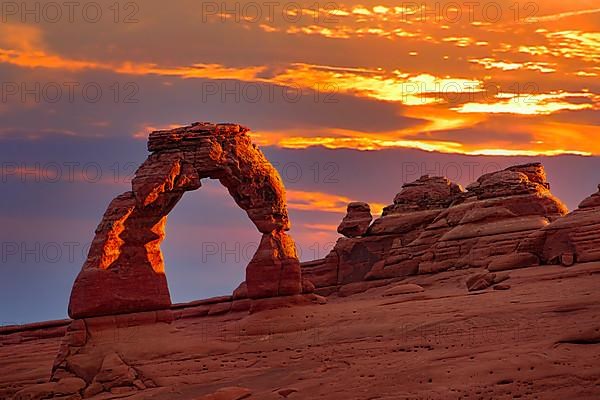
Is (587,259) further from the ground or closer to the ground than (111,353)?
further from the ground

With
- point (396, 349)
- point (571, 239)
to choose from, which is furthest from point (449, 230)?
point (396, 349)

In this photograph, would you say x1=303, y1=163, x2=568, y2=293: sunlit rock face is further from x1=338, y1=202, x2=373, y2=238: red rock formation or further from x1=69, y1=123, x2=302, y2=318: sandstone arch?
x1=69, y1=123, x2=302, y2=318: sandstone arch

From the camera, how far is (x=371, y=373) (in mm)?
33750

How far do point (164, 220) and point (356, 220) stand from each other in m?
29.7

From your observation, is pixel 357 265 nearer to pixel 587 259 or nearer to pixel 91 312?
pixel 587 259

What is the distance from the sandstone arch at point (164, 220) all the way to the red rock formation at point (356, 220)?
82.0ft

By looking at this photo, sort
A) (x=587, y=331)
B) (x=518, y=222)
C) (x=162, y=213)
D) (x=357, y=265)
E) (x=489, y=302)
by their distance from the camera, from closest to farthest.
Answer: (x=587, y=331)
(x=489, y=302)
(x=162, y=213)
(x=518, y=222)
(x=357, y=265)

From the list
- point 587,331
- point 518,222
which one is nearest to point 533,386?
point 587,331

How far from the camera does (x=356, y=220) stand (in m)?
73.4

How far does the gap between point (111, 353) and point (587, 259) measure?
22.5 meters

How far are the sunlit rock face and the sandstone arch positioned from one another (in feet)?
41.9

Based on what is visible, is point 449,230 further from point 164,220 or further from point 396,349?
point 396,349

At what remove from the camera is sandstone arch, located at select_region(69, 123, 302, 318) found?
141ft

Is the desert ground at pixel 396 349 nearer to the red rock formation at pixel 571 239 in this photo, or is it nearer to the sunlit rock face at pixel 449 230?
the red rock formation at pixel 571 239
